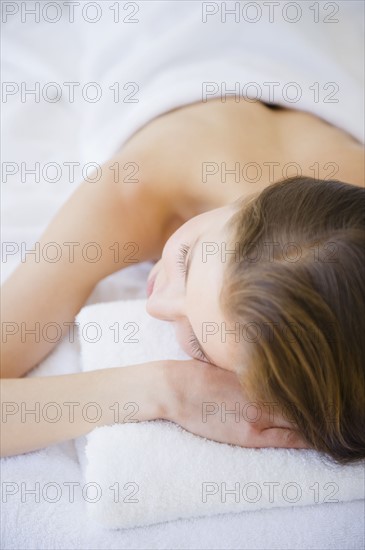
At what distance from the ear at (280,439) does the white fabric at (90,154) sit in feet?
0.27

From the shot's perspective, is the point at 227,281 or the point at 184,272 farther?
the point at 184,272

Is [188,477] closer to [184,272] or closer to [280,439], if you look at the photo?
[280,439]

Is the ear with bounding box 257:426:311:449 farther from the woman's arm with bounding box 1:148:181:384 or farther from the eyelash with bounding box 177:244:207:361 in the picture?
the woman's arm with bounding box 1:148:181:384

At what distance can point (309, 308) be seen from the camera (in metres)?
0.71

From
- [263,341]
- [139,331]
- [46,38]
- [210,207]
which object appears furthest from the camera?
[46,38]

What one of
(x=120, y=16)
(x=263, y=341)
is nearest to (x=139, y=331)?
(x=263, y=341)

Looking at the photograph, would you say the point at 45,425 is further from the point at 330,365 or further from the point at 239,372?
the point at 330,365

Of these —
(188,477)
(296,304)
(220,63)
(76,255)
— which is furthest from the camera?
(220,63)

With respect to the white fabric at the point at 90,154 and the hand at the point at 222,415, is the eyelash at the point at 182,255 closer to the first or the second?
the hand at the point at 222,415

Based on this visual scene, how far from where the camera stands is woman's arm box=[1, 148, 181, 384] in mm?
1021

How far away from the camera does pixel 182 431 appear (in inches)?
34.0

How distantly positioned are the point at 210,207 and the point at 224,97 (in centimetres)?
22

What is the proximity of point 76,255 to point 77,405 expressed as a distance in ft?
0.90

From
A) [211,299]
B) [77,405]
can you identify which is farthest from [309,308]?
[77,405]
